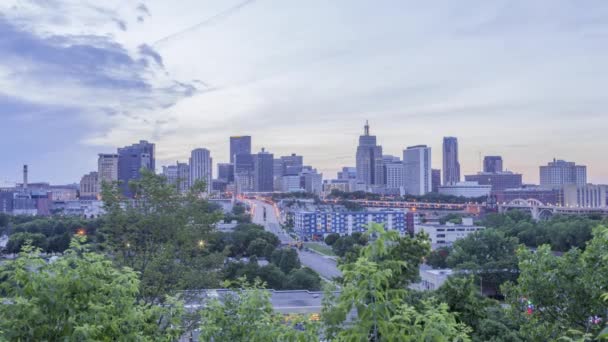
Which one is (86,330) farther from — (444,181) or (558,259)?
(444,181)

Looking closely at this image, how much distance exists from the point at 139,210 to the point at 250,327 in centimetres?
675

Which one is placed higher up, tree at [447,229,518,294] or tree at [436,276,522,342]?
tree at [436,276,522,342]

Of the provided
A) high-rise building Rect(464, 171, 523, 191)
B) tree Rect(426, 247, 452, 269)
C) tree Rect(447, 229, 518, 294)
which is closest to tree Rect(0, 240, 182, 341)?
tree Rect(447, 229, 518, 294)

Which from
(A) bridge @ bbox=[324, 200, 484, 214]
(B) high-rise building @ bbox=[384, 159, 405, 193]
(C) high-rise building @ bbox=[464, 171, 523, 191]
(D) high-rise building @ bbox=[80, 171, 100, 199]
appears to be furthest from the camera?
(B) high-rise building @ bbox=[384, 159, 405, 193]

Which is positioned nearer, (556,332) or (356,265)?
(356,265)

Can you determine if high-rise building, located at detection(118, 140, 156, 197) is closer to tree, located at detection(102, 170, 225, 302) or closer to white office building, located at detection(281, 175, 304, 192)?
white office building, located at detection(281, 175, 304, 192)

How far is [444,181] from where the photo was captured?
154m

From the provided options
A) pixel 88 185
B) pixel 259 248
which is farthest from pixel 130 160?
pixel 259 248

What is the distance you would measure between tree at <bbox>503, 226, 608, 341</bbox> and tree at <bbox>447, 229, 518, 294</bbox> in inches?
588

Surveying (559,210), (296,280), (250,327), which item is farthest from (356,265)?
(559,210)

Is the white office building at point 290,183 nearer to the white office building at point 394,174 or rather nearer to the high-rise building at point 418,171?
the white office building at point 394,174

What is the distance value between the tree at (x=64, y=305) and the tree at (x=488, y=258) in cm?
1834

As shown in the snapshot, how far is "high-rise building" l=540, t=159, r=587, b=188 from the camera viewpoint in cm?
12012

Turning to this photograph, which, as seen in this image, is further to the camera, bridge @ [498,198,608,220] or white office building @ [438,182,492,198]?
white office building @ [438,182,492,198]
